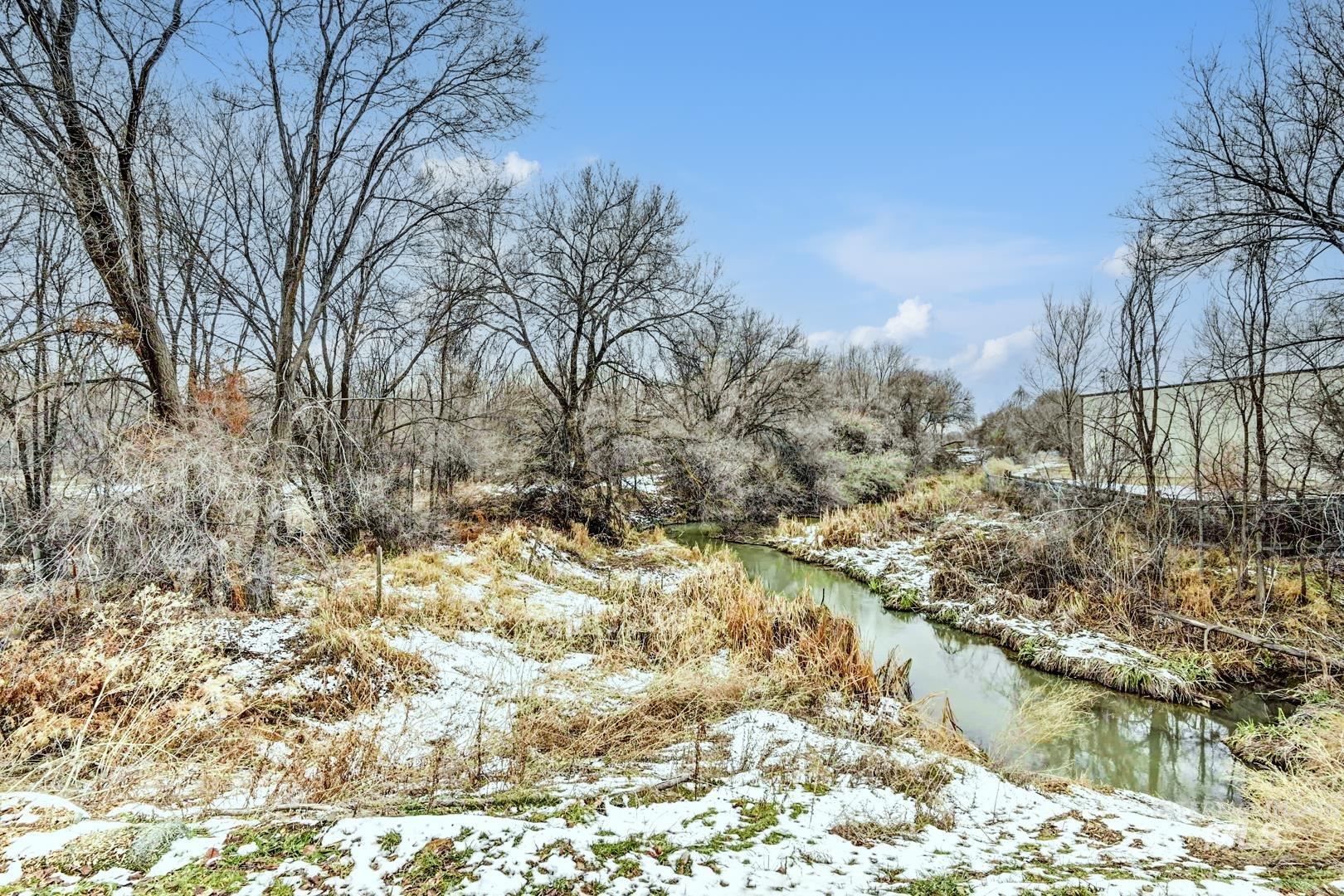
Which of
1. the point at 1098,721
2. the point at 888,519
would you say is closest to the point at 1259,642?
the point at 1098,721

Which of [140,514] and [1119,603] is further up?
[140,514]

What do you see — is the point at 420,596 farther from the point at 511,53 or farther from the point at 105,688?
the point at 511,53

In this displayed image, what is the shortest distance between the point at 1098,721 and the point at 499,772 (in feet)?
23.8

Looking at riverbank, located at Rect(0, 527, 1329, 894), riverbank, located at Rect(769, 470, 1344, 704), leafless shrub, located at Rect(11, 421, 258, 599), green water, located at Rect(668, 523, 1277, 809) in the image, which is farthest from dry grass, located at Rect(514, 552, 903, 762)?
riverbank, located at Rect(769, 470, 1344, 704)

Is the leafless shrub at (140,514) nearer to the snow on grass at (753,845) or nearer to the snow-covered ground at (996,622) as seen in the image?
the snow on grass at (753,845)

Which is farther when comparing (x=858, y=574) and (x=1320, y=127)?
(x=858, y=574)

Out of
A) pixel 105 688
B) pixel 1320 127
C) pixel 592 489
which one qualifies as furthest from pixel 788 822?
pixel 592 489

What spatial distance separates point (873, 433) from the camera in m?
26.7

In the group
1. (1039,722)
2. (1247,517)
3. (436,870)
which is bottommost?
(1039,722)

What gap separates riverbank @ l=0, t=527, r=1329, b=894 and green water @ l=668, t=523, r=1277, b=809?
3.89 ft

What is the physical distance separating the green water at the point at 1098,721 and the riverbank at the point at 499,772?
46.7 inches

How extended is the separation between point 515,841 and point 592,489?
1320cm

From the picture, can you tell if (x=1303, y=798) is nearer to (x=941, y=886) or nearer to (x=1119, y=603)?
(x=941, y=886)

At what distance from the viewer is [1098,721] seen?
7125mm
